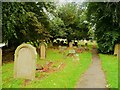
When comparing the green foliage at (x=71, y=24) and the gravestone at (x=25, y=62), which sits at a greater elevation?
the green foliage at (x=71, y=24)

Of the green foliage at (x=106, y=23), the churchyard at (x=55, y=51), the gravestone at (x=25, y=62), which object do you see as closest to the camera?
the churchyard at (x=55, y=51)

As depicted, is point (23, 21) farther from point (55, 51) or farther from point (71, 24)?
point (71, 24)

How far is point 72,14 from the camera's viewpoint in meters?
35.2

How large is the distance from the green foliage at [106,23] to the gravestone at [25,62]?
11.9 m

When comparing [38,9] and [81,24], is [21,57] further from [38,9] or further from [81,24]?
[81,24]

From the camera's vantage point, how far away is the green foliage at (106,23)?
68.5 ft

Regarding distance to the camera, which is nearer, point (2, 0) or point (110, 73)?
point (110, 73)

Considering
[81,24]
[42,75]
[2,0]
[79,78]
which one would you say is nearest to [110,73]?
[79,78]

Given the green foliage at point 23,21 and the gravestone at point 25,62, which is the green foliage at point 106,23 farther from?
the gravestone at point 25,62

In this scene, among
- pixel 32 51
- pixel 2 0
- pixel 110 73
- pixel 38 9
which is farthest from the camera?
pixel 38 9

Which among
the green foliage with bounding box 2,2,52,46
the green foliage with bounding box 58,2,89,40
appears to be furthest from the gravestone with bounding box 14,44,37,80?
the green foliage with bounding box 58,2,89,40

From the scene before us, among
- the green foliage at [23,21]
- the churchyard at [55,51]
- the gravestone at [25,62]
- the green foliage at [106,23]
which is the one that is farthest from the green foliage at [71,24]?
the gravestone at [25,62]

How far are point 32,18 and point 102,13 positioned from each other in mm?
7389

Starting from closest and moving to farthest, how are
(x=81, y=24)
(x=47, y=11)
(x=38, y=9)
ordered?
(x=38, y=9)
(x=47, y=11)
(x=81, y=24)
